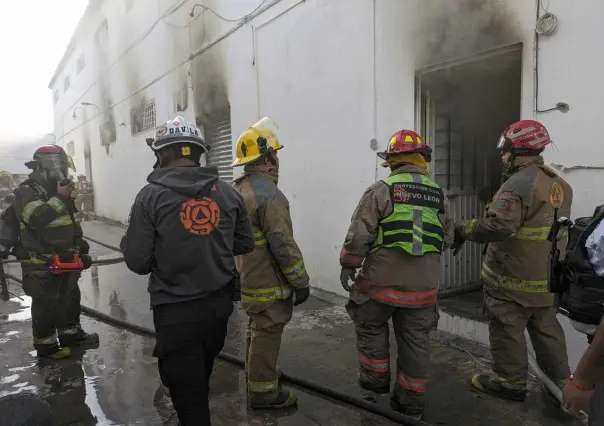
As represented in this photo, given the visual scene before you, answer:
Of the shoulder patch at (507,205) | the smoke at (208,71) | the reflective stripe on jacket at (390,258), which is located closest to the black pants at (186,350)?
the reflective stripe on jacket at (390,258)

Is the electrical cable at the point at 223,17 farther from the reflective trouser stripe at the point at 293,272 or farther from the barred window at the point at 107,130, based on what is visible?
the barred window at the point at 107,130

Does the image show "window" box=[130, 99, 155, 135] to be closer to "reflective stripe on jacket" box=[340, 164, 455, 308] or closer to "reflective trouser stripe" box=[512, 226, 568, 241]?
"reflective stripe on jacket" box=[340, 164, 455, 308]

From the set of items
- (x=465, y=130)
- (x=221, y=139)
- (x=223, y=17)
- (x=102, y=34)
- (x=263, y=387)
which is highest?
(x=102, y=34)

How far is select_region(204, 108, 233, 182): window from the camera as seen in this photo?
8.61 meters

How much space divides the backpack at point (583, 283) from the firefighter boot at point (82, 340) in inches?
163

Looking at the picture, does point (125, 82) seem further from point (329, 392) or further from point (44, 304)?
point (329, 392)

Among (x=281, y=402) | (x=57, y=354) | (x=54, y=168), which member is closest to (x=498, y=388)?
(x=281, y=402)

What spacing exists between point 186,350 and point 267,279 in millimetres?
871

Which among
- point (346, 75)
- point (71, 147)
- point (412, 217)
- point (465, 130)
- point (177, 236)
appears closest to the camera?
point (177, 236)

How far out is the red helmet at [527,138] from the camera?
3.03m

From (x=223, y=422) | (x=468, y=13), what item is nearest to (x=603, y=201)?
(x=468, y=13)

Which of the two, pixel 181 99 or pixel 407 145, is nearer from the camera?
pixel 407 145

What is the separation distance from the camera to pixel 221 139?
894cm

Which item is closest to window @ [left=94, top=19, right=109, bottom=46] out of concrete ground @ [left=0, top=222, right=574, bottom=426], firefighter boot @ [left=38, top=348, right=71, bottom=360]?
concrete ground @ [left=0, top=222, right=574, bottom=426]
